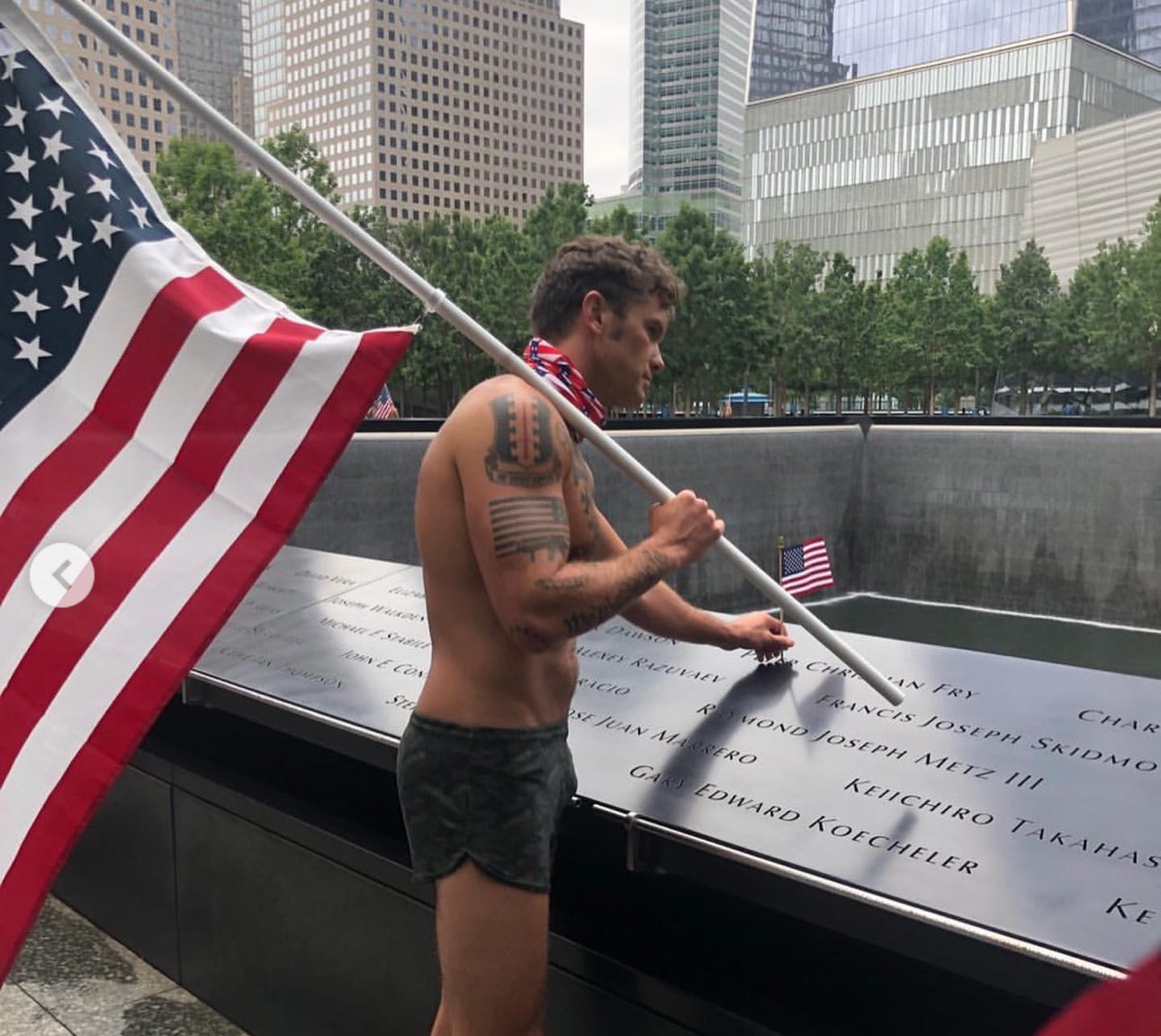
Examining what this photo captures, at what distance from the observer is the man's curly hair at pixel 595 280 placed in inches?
87.7

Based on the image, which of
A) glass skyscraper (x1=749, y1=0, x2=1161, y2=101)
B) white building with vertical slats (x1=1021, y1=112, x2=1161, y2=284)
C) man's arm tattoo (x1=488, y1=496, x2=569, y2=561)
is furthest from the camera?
glass skyscraper (x1=749, y1=0, x2=1161, y2=101)

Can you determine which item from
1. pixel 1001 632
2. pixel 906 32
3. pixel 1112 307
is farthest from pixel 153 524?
pixel 906 32

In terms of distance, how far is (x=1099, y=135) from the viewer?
78000 mm

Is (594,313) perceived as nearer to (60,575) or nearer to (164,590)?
(164,590)

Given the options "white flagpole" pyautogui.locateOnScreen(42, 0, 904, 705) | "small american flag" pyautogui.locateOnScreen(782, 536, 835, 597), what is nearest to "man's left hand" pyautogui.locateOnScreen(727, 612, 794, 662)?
"white flagpole" pyautogui.locateOnScreen(42, 0, 904, 705)

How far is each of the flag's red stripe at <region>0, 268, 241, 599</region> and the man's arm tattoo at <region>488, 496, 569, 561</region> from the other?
754mm

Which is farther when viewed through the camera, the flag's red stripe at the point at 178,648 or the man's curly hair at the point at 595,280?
the man's curly hair at the point at 595,280

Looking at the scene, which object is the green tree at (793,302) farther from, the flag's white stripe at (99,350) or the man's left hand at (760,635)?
the flag's white stripe at (99,350)

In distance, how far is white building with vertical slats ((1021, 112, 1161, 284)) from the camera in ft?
249

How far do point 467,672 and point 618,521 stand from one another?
18.8m

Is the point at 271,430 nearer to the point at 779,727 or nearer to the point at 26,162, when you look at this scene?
the point at 26,162

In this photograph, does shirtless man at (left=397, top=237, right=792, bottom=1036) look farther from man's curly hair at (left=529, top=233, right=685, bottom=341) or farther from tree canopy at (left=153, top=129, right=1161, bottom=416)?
tree canopy at (left=153, top=129, right=1161, bottom=416)

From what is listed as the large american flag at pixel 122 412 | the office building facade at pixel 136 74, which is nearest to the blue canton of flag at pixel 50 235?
the large american flag at pixel 122 412

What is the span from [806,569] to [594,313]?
1262cm
